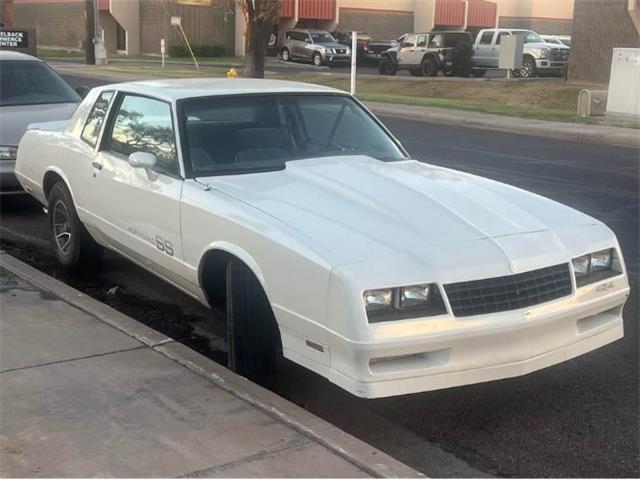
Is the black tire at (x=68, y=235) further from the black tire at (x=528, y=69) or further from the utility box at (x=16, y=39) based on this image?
the black tire at (x=528, y=69)

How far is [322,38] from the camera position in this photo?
47062 millimetres

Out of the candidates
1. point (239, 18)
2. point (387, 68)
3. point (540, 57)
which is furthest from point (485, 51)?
point (239, 18)

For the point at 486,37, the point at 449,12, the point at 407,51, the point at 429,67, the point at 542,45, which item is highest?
the point at 449,12

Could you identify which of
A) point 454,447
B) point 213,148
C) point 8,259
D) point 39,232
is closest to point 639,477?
point 454,447

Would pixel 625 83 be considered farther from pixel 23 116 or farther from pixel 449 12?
pixel 449 12

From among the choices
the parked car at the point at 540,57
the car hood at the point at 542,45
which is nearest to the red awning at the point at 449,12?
the parked car at the point at 540,57

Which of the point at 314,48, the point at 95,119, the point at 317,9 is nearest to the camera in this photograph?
the point at 95,119

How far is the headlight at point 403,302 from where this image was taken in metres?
3.70

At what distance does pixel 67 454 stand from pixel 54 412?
479mm

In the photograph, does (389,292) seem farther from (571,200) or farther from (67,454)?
(571,200)

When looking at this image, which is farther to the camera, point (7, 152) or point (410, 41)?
point (410, 41)

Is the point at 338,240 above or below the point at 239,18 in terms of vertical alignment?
below

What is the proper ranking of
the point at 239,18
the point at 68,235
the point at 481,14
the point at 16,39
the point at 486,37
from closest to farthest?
the point at 68,235 → the point at 16,39 → the point at 486,37 → the point at 239,18 → the point at 481,14

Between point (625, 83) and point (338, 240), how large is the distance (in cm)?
1830
